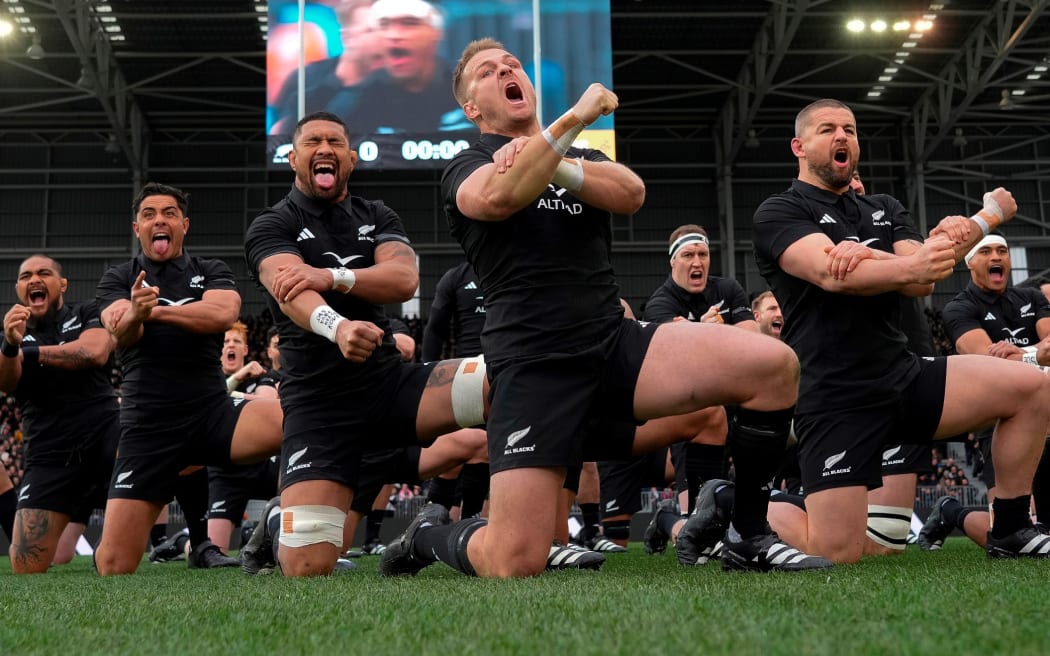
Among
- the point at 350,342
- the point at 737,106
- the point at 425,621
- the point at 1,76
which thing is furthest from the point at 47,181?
the point at 425,621

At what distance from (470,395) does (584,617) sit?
7.23 feet

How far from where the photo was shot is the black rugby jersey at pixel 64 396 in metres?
7.11

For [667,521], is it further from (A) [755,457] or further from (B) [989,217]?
(A) [755,457]

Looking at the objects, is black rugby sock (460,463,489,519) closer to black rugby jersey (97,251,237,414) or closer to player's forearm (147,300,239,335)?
black rugby jersey (97,251,237,414)

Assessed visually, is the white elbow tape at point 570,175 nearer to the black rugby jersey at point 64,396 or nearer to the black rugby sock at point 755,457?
the black rugby sock at point 755,457

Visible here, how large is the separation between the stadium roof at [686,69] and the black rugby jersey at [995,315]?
15.4 m

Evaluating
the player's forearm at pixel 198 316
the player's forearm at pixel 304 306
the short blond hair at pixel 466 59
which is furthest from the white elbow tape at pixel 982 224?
the player's forearm at pixel 198 316

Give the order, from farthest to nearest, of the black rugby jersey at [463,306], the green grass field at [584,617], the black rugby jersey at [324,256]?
the black rugby jersey at [463,306] → the black rugby jersey at [324,256] → the green grass field at [584,617]

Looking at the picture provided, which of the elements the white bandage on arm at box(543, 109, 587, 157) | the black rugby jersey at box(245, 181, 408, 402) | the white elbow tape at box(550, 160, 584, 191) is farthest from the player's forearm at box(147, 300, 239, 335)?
the white bandage on arm at box(543, 109, 587, 157)

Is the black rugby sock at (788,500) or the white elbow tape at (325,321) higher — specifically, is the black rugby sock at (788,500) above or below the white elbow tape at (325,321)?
below

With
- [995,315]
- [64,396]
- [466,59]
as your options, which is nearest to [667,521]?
[995,315]

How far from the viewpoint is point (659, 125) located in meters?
29.7

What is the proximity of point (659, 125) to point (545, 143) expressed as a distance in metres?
26.6

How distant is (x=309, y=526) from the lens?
495 centimetres
